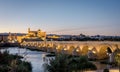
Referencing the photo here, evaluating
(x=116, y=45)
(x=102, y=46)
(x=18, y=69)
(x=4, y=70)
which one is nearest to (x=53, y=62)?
(x=18, y=69)

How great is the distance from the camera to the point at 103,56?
44781 millimetres

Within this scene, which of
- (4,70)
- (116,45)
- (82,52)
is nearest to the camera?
(4,70)

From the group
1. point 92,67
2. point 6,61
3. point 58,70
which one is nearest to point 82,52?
point 92,67

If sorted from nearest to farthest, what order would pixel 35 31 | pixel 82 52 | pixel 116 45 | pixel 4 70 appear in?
pixel 4 70 → pixel 116 45 → pixel 82 52 → pixel 35 31

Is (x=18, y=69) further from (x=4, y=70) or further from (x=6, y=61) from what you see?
(x=6, y=61)

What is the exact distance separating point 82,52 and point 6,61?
23.1m

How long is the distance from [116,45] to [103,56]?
15.5 ft

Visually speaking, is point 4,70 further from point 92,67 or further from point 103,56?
point 103,56

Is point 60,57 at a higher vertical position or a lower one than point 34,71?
higher

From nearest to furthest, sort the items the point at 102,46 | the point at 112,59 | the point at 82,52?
the point at 112,59 → the point at 102,46 → the point at 82,52

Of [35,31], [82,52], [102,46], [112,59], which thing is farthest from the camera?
[35,31]

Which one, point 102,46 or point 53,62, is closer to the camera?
point 53,62

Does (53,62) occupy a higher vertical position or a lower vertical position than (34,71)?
higher

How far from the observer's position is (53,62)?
20.5m
